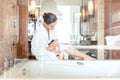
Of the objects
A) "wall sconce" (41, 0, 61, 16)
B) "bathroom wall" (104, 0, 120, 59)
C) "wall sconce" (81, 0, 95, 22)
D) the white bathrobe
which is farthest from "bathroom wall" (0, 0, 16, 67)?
"bathroom wall" (104, 0, 120, 59)

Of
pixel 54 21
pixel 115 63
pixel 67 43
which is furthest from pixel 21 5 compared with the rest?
pixel 115 63

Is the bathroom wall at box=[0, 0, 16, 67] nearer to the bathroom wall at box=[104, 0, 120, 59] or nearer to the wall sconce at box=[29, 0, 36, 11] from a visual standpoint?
the wall sconce at box=[29, 0, 36, 11]

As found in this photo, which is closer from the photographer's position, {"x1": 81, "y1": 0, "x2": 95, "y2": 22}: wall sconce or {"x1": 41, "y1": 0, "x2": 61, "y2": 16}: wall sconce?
{"x1": 41, "y1": 0, "x2": 61, "y2": 16}: wall sconce

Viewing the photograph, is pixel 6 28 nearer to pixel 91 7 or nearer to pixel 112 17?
pixel 91 7

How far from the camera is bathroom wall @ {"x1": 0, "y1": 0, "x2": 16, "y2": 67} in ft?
8.45

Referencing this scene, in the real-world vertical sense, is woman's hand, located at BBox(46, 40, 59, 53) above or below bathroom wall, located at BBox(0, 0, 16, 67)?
below

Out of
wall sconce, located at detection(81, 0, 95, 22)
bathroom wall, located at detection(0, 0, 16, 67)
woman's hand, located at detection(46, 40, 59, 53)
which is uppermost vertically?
wall sconce, located at detection(81, 0, 95, 22)

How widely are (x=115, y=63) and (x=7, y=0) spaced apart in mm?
1886

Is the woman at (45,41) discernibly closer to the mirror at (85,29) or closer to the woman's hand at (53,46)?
the woman's hand at (53,46)

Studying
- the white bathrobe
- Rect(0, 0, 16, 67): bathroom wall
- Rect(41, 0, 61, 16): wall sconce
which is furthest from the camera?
Rect(41, 0, 61, 16): wall sconce

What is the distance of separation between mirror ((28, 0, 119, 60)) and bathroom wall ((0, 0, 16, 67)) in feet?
2.85

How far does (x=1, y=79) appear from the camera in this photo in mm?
1896

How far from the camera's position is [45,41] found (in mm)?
3566

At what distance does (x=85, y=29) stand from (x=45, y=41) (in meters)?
0.71
